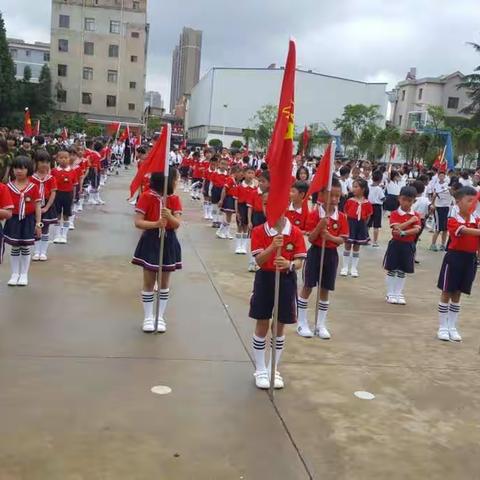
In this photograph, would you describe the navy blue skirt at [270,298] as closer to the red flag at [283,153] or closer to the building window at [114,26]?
the red flag at [283,153]

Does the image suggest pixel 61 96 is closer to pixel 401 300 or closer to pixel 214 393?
pixel 401 300

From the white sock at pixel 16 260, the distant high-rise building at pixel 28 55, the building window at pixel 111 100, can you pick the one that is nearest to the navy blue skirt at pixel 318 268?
the white sock at pixel 16 260

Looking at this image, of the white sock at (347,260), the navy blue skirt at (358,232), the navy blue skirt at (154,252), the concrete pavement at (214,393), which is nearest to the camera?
the concrete pavement at (214,393)

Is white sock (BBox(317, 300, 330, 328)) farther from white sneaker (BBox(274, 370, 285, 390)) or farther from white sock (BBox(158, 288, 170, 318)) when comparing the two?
white sock (BBox(158, 288, 170, 318))

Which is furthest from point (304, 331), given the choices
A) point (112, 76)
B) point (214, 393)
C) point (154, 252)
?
point (112, 76)

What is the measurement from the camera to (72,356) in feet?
15.9

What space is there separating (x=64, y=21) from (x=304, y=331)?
68.9 m

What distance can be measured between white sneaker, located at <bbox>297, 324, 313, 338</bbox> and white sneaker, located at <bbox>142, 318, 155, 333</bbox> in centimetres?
147

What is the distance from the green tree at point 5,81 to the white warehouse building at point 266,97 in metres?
22.4

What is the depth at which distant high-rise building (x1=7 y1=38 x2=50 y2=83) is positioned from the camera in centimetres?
8256

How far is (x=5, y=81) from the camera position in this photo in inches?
2024

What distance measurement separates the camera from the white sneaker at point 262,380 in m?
4.47

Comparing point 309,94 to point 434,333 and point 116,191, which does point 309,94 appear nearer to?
point 116,191

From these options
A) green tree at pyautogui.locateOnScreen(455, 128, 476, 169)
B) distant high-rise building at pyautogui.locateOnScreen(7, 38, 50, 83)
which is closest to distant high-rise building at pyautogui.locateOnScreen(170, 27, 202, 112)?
distant high-rise building at pyautogui.locateOnScreen(7, 38, 50, 83)
